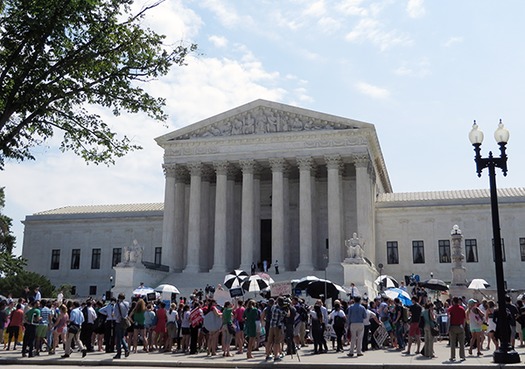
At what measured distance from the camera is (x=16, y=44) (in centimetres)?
1739

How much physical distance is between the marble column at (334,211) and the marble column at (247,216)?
22.0ft

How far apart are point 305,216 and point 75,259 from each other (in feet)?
91.0

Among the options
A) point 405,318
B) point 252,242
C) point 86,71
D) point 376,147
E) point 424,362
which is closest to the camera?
point 424,362

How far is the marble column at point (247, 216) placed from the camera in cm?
4942

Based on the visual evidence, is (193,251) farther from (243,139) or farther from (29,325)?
(29,325)

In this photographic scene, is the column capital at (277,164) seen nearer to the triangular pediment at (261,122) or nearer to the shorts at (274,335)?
the triangular pediment at (261,122)

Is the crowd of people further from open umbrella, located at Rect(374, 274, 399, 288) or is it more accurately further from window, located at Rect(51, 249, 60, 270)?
window, located at Rect(51, 249, 60, 270)

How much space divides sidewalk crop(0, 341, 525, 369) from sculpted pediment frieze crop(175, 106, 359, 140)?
3124 cm

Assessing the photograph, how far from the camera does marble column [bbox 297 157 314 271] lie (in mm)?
Answer: 47938

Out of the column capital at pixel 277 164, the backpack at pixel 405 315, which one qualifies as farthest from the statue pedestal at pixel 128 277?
the backpack at pixel 405 315

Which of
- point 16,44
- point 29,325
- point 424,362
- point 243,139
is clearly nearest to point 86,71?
point 16,44

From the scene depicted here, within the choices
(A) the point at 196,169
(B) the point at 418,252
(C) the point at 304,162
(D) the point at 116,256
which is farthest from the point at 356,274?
(D) the point at 116,256

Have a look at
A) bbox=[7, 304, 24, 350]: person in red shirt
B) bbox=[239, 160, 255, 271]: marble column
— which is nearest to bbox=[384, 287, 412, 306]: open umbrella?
bbox=[7, 304, 24, 350]: person in red shirt

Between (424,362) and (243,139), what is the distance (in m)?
35.9
